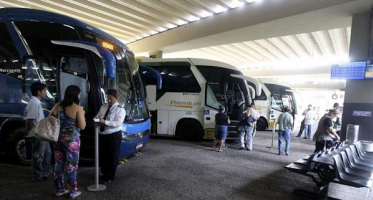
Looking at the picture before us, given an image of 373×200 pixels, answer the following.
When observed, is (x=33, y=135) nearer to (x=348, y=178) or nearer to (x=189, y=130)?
(x=348, y=178)

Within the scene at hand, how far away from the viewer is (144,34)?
1071cm

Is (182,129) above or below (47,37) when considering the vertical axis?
below

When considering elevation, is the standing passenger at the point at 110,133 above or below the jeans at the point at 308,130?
above

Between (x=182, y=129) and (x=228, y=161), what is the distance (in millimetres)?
3016

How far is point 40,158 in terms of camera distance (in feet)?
12.4

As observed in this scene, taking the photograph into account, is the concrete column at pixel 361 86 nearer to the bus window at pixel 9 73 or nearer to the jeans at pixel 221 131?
the jeans at pixel 221 131

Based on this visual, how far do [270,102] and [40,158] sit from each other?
11.8 meters

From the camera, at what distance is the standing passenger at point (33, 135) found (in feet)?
11.8

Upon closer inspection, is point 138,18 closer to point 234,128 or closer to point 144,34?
point 144,34

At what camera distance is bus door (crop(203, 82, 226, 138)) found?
313 inches

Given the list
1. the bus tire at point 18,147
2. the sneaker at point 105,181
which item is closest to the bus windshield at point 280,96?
the sneaker at point 105,181

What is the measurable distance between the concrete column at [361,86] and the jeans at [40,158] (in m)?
7.51

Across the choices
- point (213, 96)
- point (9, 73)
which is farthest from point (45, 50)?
point (213, 96)

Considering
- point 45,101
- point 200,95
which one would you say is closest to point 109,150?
point 45,101
